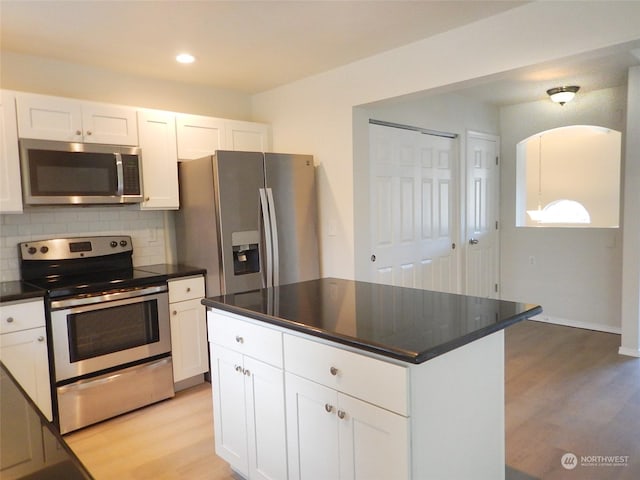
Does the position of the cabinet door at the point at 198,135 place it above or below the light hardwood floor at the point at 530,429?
above

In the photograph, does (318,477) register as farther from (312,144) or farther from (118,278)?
(312,144)

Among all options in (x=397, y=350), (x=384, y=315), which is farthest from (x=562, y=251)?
(x=397, y=350)

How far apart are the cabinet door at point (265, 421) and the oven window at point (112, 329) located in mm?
1355

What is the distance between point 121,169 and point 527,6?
2792 mm

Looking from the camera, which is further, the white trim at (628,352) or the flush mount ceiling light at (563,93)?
the flush mount ceiling light at (563,93)

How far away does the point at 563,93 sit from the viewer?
4.20m

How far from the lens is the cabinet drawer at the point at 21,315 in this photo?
2.51 metres

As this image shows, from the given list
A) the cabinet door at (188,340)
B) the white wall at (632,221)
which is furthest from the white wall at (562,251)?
the cabinet door at (188,340)

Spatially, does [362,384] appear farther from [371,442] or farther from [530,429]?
[530,429]

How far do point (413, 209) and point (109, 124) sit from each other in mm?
2701

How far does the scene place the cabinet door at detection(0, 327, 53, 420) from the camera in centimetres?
253

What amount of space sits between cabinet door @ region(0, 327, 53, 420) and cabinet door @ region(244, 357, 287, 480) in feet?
4.63

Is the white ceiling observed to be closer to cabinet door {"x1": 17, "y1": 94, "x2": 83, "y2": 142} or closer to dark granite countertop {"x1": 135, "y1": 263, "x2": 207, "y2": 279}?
cabinet door {"x1": 17, "y1": 94, "x2": 83, "y2": 142}

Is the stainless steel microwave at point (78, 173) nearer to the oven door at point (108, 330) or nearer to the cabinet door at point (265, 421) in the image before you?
the oven door at point (108, 330)
